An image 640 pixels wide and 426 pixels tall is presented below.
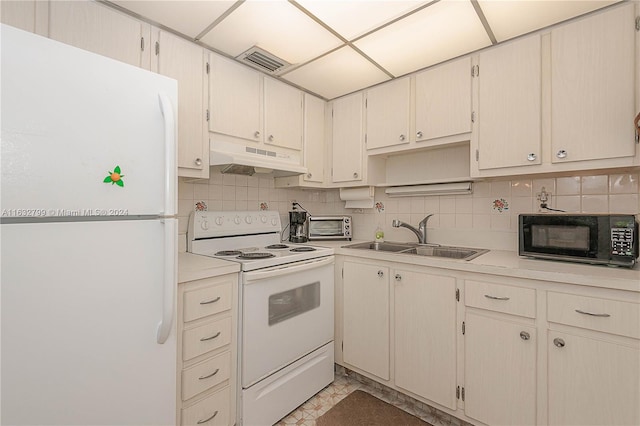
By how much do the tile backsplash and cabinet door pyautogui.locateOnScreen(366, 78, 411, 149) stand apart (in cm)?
53

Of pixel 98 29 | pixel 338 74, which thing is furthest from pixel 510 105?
pixel 98 29

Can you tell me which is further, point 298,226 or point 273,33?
point 298,226

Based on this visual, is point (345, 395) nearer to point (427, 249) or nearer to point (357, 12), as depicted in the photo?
point (427, 249)

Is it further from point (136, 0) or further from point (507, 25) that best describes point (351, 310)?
point (136, 0)

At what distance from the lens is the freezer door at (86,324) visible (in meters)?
0.82

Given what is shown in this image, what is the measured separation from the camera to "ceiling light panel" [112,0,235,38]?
145 centimetres

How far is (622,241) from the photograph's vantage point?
1.33m

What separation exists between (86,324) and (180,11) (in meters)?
1.51

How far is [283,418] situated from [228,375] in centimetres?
52

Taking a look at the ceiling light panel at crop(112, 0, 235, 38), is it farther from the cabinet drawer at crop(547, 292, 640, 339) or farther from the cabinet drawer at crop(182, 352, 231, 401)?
the cabinet drawer at crop(547, 292, 640, 339)

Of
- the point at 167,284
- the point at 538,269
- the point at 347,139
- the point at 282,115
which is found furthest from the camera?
the point at 347,139

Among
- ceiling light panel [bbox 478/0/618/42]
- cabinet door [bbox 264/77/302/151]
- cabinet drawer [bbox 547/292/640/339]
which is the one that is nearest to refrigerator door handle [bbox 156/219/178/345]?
cabinet door [bbox 264/77/302/151]

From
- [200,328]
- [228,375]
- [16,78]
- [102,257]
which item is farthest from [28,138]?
[228,375]

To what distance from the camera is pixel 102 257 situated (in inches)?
37.5
